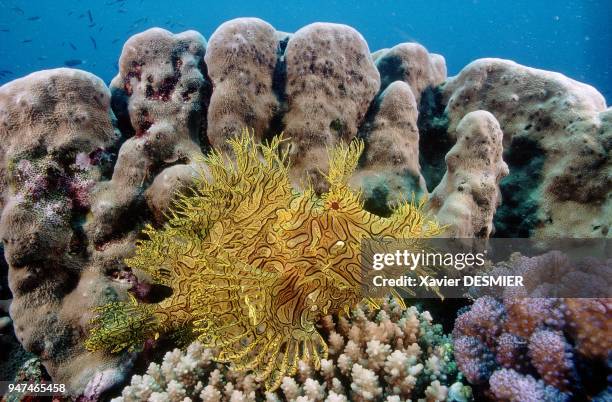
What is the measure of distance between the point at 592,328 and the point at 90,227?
418cm

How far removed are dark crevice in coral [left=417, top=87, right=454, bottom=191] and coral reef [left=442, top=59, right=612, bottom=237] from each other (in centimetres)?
16

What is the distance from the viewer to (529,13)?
92.5 m

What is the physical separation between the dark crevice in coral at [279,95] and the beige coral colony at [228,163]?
0.02 m

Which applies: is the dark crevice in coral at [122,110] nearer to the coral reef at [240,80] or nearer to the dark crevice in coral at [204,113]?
the dark crevice in coral at [204,113]

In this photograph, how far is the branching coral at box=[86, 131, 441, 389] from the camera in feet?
7.11

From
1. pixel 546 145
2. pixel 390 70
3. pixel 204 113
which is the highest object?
pixel 390 70

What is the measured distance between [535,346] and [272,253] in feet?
6.21

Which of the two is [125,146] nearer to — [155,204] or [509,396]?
[155,204]

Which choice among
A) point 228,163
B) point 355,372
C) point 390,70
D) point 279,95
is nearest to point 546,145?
point 390,70

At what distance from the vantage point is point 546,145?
4203mm

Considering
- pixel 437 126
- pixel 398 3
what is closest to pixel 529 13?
pixel 398 3

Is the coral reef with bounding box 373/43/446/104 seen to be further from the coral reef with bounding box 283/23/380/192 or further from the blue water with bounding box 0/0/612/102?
the blue water with bounding box 0/0/612/102

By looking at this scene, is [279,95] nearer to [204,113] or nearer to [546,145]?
[204,113]

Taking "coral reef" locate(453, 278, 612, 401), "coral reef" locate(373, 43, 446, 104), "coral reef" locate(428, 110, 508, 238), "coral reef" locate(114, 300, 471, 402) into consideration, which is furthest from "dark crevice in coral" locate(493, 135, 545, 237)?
"coral reef" locate(114, 300, 471, 402)
